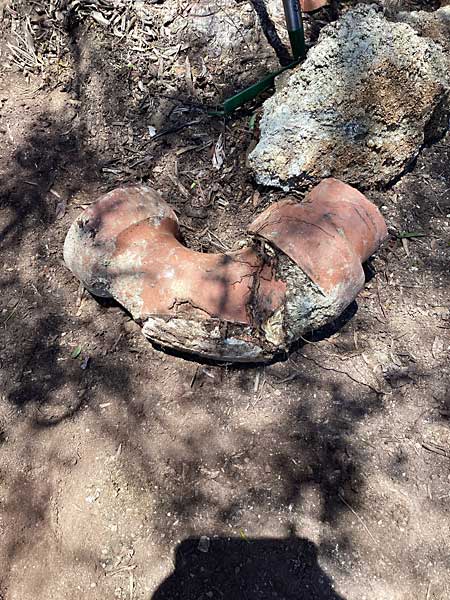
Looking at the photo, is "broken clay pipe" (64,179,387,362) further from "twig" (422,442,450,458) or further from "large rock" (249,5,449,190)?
"twig" (422,442,450,458)

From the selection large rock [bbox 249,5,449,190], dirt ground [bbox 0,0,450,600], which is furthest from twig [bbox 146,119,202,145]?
large rock [bbox 249,5,449,190]

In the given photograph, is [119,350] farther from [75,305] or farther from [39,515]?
[39,515]

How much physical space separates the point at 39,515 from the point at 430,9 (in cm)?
365

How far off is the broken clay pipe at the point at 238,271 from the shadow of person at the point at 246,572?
0.72m

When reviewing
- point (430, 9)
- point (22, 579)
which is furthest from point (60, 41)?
point (22, 579)

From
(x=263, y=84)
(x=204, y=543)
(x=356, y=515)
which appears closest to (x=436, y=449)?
(x=356, y=515)

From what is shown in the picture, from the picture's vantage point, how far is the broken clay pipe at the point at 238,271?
1955 millimetres

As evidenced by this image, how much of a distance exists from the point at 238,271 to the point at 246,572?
1.15 m

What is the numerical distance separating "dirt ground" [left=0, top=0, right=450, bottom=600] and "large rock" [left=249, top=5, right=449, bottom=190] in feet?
0.74

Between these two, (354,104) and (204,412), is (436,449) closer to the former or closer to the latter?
(204,412)

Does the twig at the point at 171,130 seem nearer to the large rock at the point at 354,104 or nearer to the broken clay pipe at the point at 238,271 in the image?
the large rock at the point at 354,104

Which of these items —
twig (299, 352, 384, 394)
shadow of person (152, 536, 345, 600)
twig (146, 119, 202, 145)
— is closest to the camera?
shadow of person (152, 536, 345, 600)

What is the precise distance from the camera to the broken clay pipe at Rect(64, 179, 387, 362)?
1.96 m

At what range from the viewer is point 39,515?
2.03 m
